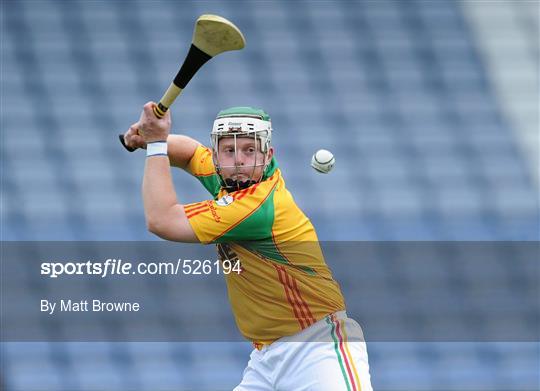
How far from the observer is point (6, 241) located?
6434 mm

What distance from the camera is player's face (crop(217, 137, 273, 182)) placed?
3.35m

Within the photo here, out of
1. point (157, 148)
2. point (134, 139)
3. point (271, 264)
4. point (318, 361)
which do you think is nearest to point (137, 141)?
point (134, 139)

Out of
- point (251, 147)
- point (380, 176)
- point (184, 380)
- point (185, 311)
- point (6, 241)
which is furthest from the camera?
point (380, 176)

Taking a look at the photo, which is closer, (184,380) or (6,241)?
(184,380)

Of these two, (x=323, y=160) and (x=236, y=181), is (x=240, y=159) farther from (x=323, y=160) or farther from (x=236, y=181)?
(x=323, y=160)

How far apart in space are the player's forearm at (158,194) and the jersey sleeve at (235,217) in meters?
0.10

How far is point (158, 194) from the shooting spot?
3158mm

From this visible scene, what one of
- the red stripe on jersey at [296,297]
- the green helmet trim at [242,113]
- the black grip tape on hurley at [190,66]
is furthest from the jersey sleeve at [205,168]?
the black grip tape on hurley at [190,66]

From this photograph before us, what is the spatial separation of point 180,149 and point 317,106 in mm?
3518

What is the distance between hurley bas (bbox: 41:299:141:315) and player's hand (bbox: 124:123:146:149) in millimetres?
2471

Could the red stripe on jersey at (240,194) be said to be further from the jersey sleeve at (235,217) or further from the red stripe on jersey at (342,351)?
the red stripe on jersey at (342,351)

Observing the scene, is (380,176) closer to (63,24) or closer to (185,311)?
(185,311)

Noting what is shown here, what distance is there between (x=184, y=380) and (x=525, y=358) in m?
2.13

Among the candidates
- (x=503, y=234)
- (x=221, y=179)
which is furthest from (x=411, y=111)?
(x=221, y=179)
